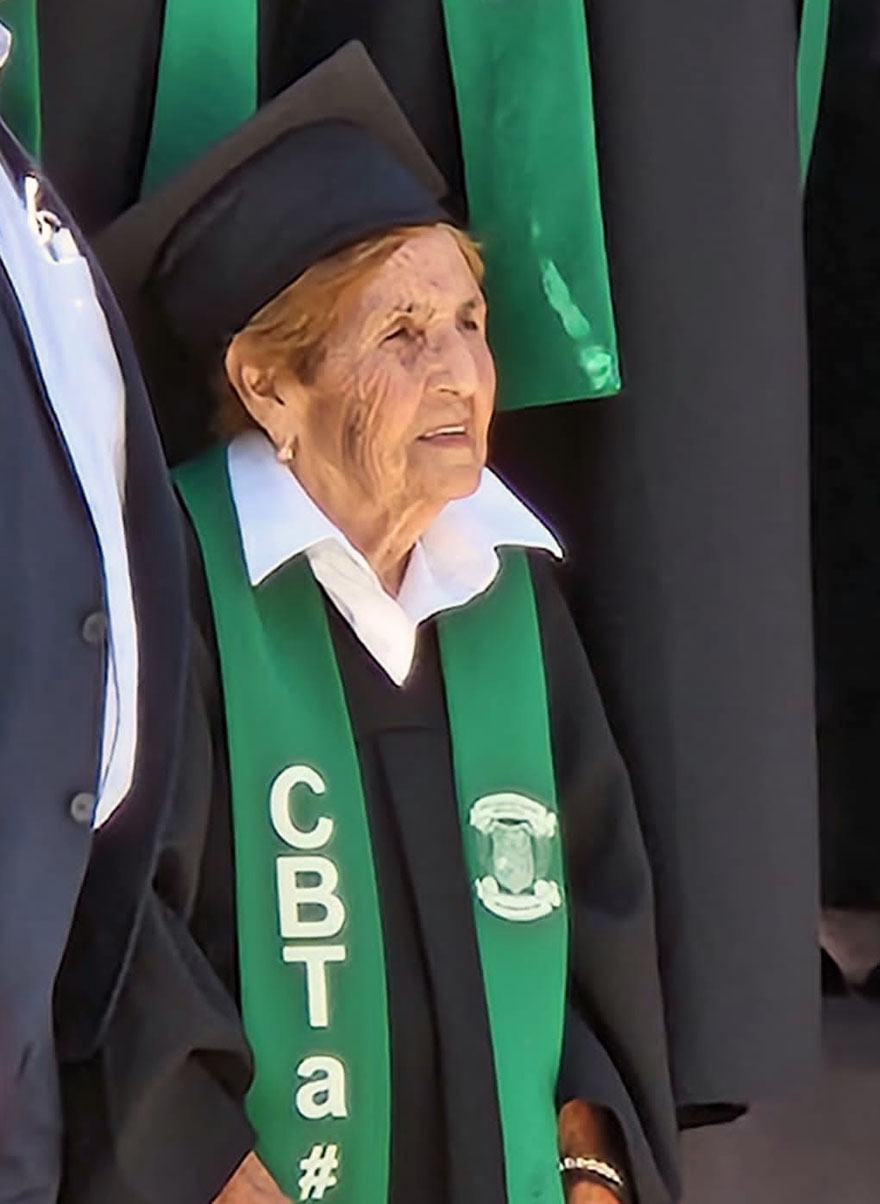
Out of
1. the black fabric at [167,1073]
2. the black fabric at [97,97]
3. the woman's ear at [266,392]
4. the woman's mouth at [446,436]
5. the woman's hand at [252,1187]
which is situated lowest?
the woman's hand at [252,1187]

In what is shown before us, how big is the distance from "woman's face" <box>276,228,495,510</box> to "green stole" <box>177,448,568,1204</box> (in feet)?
0.22

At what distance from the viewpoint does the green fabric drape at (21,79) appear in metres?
1.35

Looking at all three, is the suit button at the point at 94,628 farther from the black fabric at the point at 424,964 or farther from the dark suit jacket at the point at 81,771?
the black fabric at the point at 424,964

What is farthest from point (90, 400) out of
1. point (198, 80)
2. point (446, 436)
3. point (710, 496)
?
point (710, 496)

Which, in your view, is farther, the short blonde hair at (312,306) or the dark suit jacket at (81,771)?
the short blonde hair at (312,306)

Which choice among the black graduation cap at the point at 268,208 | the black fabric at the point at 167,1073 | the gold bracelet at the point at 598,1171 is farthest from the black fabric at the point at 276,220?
the gold bracelet at the point at 598,1171

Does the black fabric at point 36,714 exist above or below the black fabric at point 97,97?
below

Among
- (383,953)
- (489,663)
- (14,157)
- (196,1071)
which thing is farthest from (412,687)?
(14,157)

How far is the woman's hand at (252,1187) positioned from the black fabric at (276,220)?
0.45 m

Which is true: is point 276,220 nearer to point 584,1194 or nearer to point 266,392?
point 266,392

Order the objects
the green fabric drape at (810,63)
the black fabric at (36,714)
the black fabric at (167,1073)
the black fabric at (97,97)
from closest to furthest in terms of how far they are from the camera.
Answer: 1. the black fabric at (36,714)
2. the black fabric at (167,1073)
3. the black fabric at (97,97)
4. the green fabric drape at (810,63)

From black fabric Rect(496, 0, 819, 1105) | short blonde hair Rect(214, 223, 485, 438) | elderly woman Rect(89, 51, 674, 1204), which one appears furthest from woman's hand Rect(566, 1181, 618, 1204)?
short blonde hair Rect(214, 223, 485, 438)

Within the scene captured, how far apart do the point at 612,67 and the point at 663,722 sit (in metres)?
0.40

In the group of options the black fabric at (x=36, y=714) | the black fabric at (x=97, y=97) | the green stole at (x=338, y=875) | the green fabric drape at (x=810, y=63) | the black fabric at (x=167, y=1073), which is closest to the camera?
the black fabric at (x=36, y=714)
